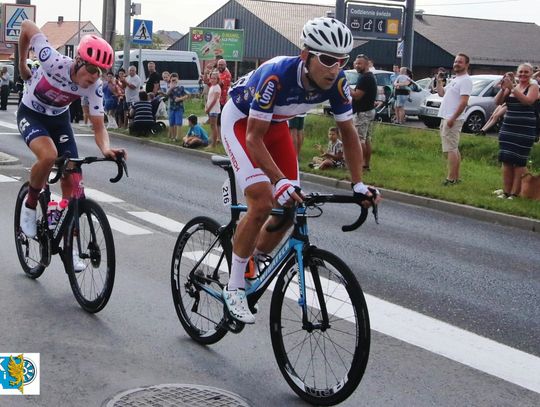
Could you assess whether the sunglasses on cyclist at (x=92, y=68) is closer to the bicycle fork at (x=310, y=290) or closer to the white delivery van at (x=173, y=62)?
the bicycle fork at (x=310, y=290)

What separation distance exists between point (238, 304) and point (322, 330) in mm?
644

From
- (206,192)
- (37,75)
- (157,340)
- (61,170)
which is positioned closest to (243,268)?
(157,340)

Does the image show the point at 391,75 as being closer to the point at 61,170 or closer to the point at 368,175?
the point at 368,175

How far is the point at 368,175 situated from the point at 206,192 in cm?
335

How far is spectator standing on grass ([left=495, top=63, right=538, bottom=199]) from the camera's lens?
41.2 ft

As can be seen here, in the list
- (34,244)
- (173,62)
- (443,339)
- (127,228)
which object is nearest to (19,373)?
(34,244)

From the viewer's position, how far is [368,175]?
50.3 feet

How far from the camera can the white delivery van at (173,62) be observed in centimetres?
3866

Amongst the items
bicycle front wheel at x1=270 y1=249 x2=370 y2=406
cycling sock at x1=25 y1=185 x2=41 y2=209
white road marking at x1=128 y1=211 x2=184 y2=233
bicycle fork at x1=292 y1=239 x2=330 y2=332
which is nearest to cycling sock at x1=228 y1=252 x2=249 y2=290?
bicycle front wheel at x1=270 y1=249 x2=370 y2=406

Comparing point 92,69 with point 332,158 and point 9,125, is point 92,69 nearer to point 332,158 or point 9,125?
point 332,158

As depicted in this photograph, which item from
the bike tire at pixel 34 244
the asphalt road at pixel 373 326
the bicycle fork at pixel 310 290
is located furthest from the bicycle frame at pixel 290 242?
the bike tire at pixel 34 244

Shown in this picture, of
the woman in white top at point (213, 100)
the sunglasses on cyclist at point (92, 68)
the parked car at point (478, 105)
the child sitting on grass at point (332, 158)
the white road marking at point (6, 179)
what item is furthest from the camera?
the parked car at point (478, 105)

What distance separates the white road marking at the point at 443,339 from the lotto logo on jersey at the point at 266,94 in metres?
0.99

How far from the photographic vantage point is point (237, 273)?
523 cm
